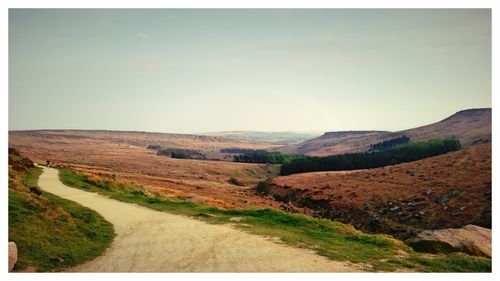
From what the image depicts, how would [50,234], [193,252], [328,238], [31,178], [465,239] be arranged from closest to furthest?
[193,252]
[50,234]
[465,239]
[328,238]
[31,178]

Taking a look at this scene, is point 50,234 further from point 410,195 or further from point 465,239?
point 410,195

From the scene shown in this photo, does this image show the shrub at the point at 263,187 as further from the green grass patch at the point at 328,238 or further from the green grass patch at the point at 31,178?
the green grass patch at the point at 328,238

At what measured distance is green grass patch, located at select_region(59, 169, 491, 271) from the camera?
13.1m

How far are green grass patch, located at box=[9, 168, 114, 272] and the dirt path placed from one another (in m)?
0.65

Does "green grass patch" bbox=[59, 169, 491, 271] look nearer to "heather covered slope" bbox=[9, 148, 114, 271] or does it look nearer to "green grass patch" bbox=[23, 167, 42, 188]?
"heather covered slope" bbox=[9, 148, 114, 271]

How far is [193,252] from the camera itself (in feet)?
48.6

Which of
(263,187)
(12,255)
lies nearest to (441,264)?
(12,255)

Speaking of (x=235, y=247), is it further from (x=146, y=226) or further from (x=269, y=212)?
(x=269, y=212)

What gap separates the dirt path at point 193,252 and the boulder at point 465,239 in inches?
238

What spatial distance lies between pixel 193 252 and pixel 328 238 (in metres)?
6.45

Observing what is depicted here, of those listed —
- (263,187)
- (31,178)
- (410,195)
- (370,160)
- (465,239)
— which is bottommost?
(263,187)
